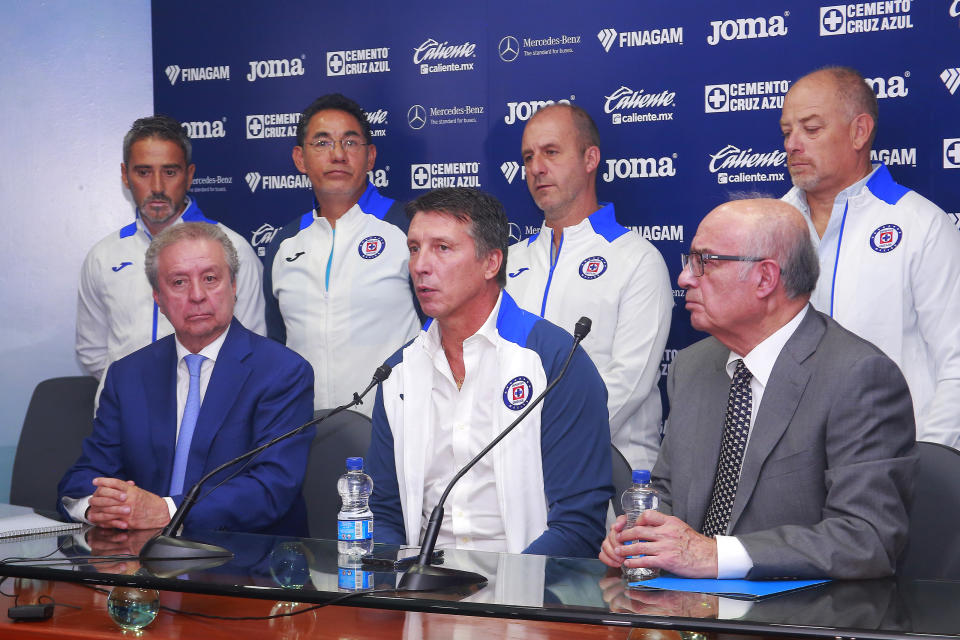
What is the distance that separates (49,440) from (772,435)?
297 cm

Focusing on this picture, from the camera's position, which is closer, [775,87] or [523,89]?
[775,87]

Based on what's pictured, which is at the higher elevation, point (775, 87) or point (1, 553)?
point (775, 87)

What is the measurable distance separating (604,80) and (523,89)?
418 millimetres

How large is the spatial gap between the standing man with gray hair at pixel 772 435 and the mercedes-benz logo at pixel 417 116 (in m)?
2.90

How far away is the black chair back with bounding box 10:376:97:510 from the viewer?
4.03 metres

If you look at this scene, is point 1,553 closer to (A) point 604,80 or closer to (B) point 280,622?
(B) point 280,622

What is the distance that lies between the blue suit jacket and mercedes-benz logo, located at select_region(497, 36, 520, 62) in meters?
2.31

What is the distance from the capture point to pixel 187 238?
11.1 ft

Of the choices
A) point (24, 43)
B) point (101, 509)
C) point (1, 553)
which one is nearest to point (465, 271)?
point (101, 509)

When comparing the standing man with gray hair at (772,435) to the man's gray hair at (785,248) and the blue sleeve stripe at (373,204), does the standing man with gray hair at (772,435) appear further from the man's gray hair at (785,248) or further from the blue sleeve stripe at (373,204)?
the blue sleeve stripe at (373,204)

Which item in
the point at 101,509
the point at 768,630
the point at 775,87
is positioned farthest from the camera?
the point at 775,87

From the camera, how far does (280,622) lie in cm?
201

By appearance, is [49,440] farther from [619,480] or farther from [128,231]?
[619,480]

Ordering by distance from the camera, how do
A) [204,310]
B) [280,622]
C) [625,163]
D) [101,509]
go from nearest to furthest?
[280,622] → [101,509] → [204,310] → [625,163]
